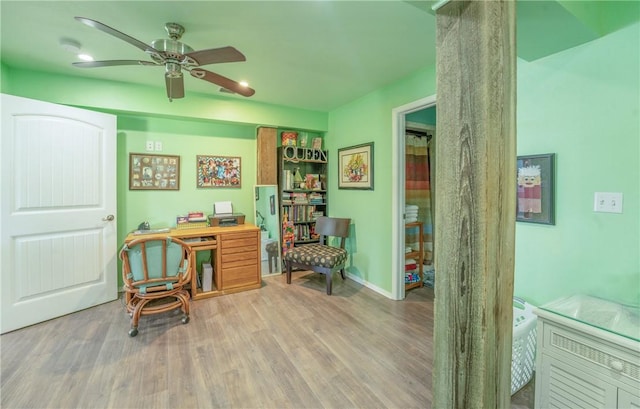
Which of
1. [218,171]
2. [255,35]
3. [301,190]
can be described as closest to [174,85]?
[255,35]

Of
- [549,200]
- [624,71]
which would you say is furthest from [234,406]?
[624,71]

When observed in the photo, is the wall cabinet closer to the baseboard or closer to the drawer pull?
the baseboard

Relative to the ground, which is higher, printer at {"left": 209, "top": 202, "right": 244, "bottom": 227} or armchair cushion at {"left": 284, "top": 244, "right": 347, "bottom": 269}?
printer at {"left": 209, "top": 202, "right": 244, "bottom": 227}

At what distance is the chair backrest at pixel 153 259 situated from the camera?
226 cm

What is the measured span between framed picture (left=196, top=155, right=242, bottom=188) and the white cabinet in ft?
11.3

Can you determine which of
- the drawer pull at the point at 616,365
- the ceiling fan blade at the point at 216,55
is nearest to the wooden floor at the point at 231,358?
the drawer pull at the point at 616,365

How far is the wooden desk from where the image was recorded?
3004mm

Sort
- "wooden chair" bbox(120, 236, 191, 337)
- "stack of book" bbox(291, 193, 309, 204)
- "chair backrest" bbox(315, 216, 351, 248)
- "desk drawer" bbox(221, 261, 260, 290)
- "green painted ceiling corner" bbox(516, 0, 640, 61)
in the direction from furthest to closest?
"stack of book" bbox(291, 193, 309, 204) < "chair backrest" bbox(315, 216, 351, 248) < "desk drawer" bbox(221, 261, 260, 290) < "wooden chair" bbox(120, 236, 191, 337) < "green painted ceiling corner" bbox(516, 0, 640, 61)

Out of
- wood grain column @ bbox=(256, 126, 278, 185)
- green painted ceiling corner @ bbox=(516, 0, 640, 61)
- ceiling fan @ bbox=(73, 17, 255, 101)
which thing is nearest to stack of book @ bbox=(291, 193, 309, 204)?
wood grain column @ bbox=(256, 126, 278, 185)

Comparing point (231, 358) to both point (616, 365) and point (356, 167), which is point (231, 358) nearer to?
point (616, 365)

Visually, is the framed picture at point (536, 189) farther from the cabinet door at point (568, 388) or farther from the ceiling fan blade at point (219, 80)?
the ceiling fan blade at point (219, 80)

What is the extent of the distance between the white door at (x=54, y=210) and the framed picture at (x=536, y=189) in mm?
3769

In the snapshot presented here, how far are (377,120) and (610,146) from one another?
2037mm

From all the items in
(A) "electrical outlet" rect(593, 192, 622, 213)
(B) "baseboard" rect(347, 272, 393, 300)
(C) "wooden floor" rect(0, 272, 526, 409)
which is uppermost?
(A) "electrical outlet" rect(593, 192, 622, 213)
